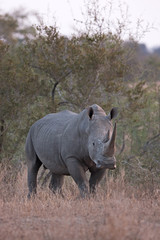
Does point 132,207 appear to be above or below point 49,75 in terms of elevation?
below

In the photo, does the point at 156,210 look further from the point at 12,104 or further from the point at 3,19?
the point at 3,19

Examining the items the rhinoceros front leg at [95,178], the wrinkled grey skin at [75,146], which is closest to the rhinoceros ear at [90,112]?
the wrinkled grey skin at [75,146]

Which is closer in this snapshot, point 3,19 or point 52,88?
point 52,88

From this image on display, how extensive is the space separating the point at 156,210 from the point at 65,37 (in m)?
5.74

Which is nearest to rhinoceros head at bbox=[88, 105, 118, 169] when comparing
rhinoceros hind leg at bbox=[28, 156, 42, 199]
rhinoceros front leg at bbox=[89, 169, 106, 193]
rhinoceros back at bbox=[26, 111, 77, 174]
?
rhinoceros front leg at bbox=[89, 169, 106, 193]

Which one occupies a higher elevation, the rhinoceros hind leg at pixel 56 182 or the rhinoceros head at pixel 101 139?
the rhinoceros head at pixel 101 139

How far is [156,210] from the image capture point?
6.35 metres

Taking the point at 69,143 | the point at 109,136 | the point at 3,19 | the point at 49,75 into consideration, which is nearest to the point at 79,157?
the point at 69,143

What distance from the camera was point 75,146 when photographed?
7.81 meters

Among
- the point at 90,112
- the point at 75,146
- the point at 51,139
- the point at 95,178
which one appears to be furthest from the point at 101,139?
the point at 51,139

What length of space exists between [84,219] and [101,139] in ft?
5.69

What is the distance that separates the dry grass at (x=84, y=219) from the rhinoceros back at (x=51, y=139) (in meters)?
0.99

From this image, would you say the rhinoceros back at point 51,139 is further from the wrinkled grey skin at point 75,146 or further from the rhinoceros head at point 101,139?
the rhinoceros head at point 101,139

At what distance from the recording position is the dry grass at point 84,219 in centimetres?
467
